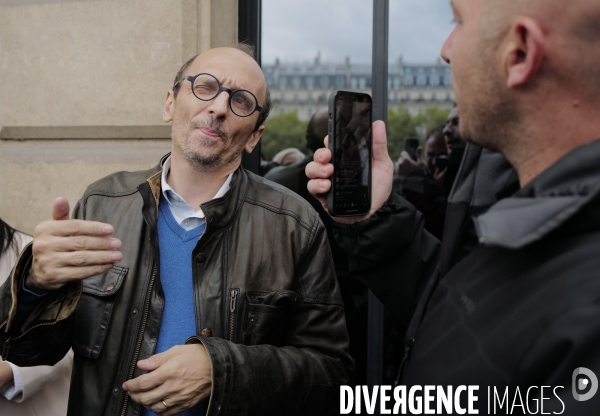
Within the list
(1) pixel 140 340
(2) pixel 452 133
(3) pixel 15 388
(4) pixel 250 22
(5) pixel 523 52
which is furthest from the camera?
→ (2) pixel 452 133

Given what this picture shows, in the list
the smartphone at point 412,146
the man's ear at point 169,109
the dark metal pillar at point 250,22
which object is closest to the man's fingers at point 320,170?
the man's ear at point 169,109

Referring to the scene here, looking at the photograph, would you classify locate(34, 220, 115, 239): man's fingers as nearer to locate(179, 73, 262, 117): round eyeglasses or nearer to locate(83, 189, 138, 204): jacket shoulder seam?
locate(83, 189, 138, 204): jacket shoulder seam

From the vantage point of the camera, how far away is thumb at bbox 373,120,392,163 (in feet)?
5.90

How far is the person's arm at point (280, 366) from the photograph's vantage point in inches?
65.2

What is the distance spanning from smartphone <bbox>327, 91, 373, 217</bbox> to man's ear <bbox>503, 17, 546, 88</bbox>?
2.35ft

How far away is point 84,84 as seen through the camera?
311 cm

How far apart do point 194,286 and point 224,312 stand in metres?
0.13

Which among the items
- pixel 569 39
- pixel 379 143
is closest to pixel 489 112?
pixel 569 39

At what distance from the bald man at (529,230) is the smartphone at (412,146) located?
90.9 inches

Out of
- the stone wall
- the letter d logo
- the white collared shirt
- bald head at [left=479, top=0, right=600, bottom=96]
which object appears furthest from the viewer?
the stone wall

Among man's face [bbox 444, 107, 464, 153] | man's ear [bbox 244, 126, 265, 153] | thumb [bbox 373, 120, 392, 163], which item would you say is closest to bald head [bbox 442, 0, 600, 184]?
thumb [bbox 373, 120, 392, 163]

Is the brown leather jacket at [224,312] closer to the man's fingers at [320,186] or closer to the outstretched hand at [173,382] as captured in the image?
the outstretched hand at [173,382]

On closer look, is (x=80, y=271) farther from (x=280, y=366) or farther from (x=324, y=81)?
(x=324, y=81)

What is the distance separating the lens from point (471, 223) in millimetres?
1456
